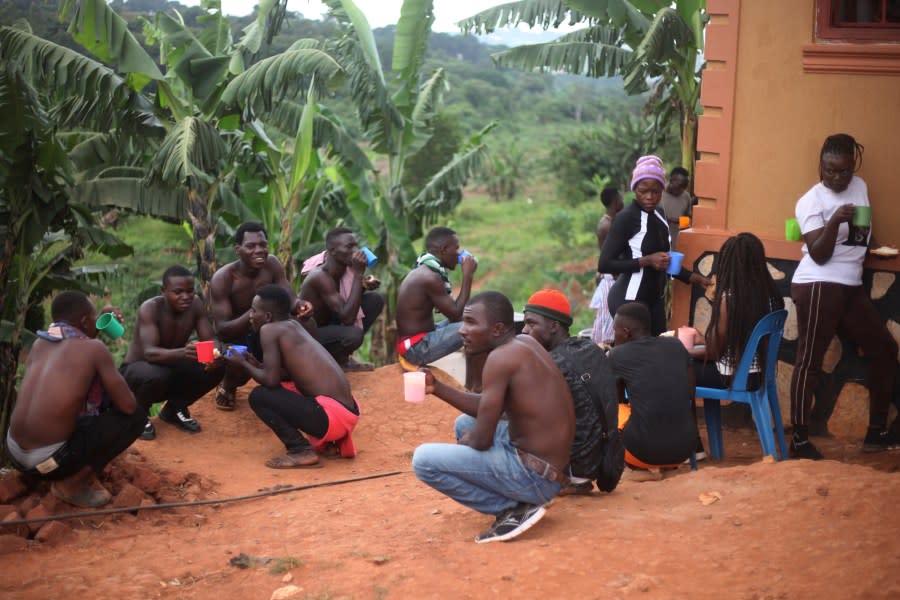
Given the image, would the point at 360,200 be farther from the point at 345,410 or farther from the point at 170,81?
the point at 345,410

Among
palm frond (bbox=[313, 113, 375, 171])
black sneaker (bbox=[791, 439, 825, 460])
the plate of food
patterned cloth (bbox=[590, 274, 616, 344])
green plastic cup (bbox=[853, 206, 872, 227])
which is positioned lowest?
black sneaker (bbox=[791, 439, 825, 460])

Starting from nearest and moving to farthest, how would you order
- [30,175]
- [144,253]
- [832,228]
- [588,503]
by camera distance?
1. [588,503]
2. [832,228]
3. [30,175]
4. [144,253]

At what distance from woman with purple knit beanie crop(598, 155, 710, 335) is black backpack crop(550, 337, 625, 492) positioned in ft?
6.81

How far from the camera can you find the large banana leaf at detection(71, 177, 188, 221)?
926cm

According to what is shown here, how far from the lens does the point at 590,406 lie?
5195 mm

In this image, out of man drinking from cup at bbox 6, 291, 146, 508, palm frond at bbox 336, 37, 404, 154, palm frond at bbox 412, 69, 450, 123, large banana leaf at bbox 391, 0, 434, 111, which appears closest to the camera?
man drinking from cup at bbox 6, 291, 146, 508

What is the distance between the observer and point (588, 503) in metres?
5.39

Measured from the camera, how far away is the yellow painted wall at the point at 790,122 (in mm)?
7195

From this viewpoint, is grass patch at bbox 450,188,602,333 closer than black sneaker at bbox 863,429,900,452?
No

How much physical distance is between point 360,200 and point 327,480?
5.40 m

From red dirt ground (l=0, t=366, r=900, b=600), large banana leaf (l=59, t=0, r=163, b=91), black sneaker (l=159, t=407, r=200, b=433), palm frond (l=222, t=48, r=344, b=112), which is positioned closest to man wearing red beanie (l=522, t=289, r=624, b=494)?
red dirt ground (l=0, t=366, r=900, b=600)

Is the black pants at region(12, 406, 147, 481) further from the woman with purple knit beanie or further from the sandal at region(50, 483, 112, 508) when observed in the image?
the woman with purple knit beanie

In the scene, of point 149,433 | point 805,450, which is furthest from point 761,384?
point 149,433

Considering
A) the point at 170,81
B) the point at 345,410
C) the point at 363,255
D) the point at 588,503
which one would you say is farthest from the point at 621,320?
the point at 170,81
